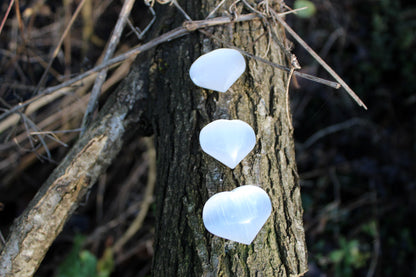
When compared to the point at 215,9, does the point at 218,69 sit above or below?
below

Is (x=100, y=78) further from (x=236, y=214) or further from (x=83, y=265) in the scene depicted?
(x=83, y=265)

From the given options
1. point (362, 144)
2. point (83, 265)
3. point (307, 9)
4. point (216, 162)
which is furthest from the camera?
point (362, 144)

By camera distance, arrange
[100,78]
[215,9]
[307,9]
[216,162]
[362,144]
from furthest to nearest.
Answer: [362,144] < [307,9] < [100,78] < [215,9] < [216,162]

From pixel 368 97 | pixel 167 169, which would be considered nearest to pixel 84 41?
pixel 167 169

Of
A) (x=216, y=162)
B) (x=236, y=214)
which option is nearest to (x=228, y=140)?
(x=216, y=162)

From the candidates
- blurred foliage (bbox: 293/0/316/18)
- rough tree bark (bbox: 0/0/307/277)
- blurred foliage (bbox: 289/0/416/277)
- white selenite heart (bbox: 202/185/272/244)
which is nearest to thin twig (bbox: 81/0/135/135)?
rough tree bark (bbox: 0/0/307/277)

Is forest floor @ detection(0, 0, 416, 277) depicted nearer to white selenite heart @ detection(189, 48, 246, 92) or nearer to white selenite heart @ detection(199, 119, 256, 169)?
white selenite heart @ detection(189, 48, 246, 92)

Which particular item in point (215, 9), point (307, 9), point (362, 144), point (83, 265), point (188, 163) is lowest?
point (362, 144)

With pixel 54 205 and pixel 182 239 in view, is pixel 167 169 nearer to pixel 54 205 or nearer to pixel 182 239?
pixel 182 239
